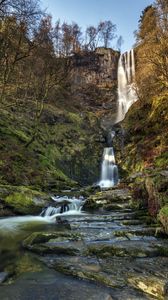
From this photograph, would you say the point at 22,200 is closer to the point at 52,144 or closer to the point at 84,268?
the point at 84,268

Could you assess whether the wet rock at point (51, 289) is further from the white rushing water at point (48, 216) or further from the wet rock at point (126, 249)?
the white rushing water at point (48, 216)

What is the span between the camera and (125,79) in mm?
43562

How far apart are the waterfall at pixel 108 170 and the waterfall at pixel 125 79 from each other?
1338cm

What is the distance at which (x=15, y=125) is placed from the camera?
2306 centimetres

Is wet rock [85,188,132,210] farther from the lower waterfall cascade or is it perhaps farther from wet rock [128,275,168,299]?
the lower waterfall cascade

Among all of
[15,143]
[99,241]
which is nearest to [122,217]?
[99,241]

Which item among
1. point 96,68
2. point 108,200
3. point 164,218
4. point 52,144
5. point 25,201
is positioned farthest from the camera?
point 96,68

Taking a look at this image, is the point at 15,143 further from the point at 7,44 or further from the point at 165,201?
the point at 165,201

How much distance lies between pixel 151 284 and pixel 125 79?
40397 mm

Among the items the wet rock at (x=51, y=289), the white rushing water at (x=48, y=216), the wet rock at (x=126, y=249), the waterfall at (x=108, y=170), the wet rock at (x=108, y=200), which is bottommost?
the wet rock at (x=51, y=289)

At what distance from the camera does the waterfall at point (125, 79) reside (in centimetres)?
4028

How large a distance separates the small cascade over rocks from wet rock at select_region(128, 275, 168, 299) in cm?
682

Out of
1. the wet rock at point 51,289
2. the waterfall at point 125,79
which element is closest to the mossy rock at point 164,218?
the wet rock at point 51,289

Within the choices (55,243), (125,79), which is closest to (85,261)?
(55,243)
